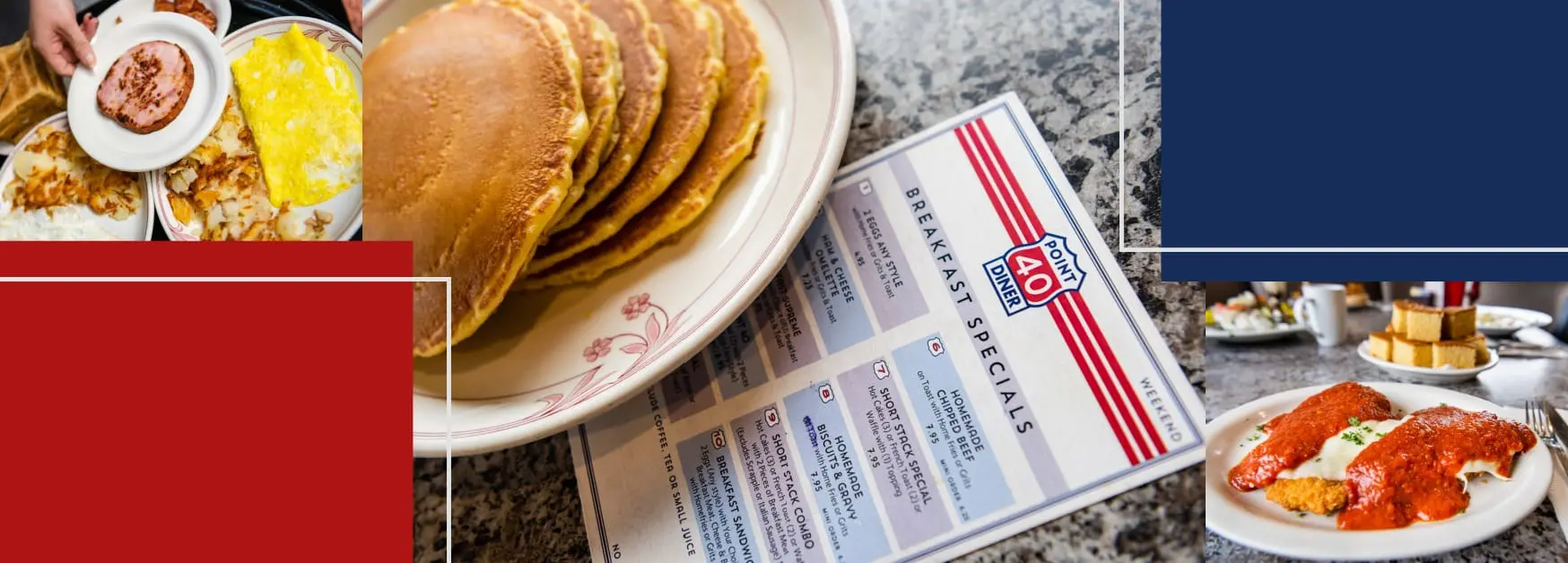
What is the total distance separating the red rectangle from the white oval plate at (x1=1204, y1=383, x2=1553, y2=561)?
0.97 metres

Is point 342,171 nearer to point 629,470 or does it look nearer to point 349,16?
point 349,16

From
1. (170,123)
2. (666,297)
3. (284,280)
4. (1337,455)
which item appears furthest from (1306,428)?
(170,123)

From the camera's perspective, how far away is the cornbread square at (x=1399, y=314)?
2.90 ft

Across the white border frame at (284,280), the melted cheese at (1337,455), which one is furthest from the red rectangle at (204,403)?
the melted cheese at (1337,455)

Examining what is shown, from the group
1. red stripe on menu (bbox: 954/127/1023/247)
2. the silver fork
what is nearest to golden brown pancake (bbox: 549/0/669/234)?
red stripe on menu (bbox: 954/127/1023/247)

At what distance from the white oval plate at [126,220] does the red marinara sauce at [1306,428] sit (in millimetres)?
1307

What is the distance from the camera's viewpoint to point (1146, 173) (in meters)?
0.97

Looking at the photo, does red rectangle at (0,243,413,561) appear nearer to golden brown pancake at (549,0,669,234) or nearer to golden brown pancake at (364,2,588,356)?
golden brown pancake at (364,2,588,356)

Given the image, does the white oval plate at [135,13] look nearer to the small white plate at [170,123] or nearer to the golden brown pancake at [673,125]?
the small white plate at [170,123]

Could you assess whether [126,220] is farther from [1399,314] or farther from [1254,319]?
[1399,314]

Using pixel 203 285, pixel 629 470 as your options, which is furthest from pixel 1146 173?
pixel 203 285

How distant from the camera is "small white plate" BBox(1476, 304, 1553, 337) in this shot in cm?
85

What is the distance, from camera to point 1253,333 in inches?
36.0

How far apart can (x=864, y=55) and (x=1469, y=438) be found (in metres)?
0.80
